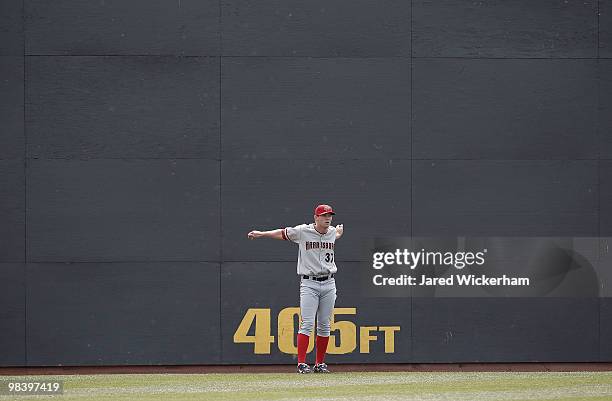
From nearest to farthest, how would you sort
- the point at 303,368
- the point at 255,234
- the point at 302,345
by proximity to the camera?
the point at 255,234 < the point at 302,345 < the point at 303,368

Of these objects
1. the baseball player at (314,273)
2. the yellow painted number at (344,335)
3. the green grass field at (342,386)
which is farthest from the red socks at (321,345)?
the yellow painted number at (344,335)

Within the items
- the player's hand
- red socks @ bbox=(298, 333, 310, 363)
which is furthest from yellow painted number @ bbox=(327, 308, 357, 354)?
the player's hand

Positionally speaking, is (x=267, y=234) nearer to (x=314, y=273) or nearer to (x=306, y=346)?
(x=314, y=273)

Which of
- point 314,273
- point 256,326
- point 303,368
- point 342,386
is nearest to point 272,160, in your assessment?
point 314,273

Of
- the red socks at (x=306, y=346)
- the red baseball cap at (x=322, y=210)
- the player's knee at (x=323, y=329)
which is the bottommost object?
the red socks at (x=306, y=346)

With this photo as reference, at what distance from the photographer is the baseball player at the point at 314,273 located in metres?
15.9

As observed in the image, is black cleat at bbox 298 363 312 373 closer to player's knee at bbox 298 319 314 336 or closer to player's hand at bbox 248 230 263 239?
player's knee at bbox 298 319 314 336

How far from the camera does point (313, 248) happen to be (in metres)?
15.9

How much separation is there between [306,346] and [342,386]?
4.71 ft

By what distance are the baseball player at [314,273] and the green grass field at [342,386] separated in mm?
494

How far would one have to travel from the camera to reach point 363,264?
17.2 meters

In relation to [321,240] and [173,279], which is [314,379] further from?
[173,279]

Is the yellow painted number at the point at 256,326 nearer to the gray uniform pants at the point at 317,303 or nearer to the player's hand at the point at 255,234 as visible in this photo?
the gray uniform pants at the point at 317,303

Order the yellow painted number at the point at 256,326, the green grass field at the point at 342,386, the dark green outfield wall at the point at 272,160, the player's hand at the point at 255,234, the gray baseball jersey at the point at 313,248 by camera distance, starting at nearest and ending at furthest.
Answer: the green grass field at the point at 342,386 → the player's hand at the point at 255,234 → the gray baseball jersey at the point at 313,248 → the dark green outfield wall at the point at 272,160 → the yellow painted number at the point at 256,326
